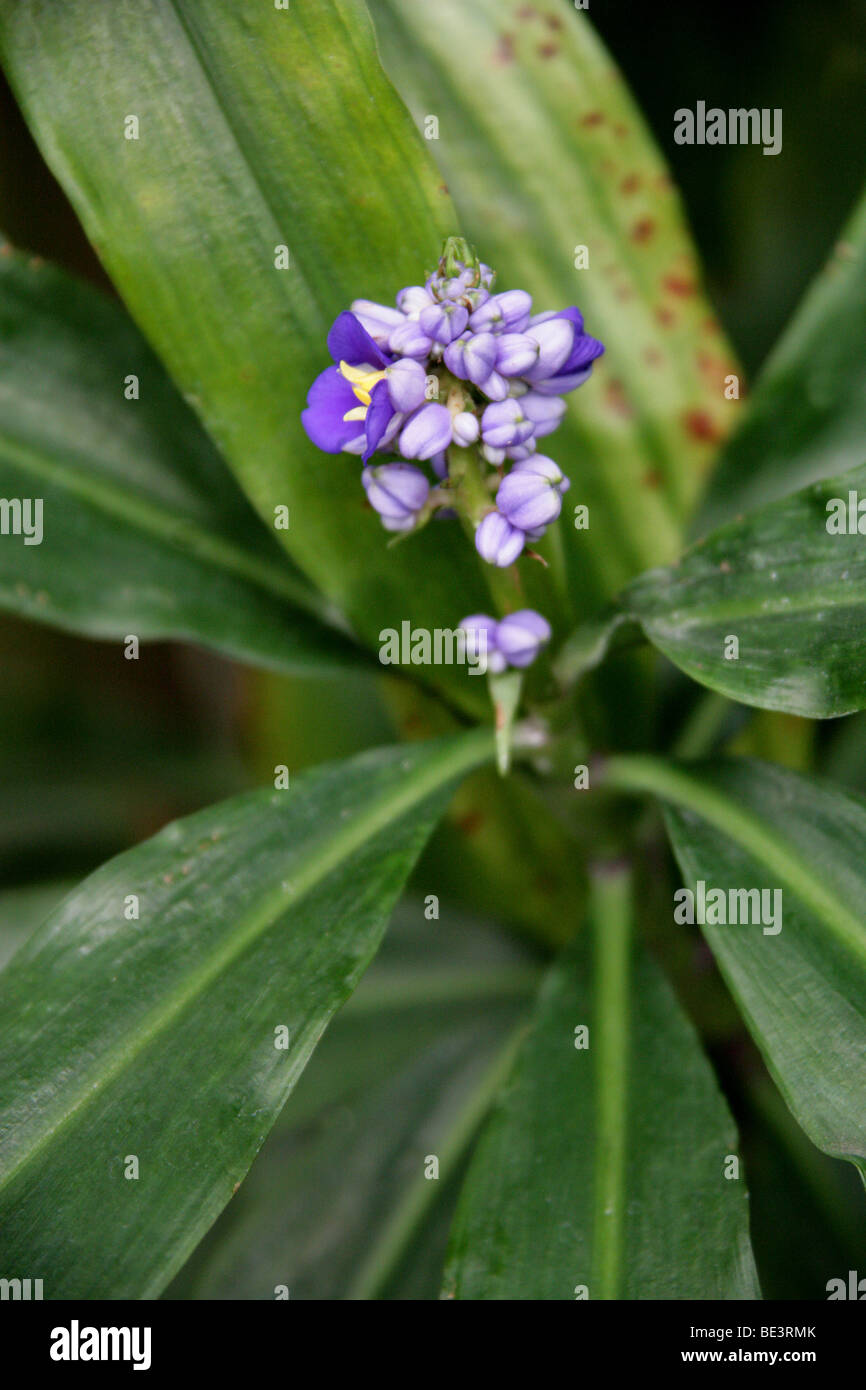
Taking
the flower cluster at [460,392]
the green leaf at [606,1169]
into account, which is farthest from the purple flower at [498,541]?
the green leaf at [606,1169]

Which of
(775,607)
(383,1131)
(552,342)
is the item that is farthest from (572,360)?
(383,1131)

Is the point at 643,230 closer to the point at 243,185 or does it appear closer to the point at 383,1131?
the point at 243,185

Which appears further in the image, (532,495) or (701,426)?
(701,426)

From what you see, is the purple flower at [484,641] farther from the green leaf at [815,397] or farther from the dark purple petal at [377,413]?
the green leaf at [815,397]

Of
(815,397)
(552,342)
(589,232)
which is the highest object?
(589,232)

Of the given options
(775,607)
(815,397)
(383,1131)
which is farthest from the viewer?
(383,1131)

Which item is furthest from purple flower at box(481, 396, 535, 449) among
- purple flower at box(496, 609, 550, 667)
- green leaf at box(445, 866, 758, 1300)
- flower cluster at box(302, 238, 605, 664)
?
green leaf at box(445, 866, 758, 1300)
